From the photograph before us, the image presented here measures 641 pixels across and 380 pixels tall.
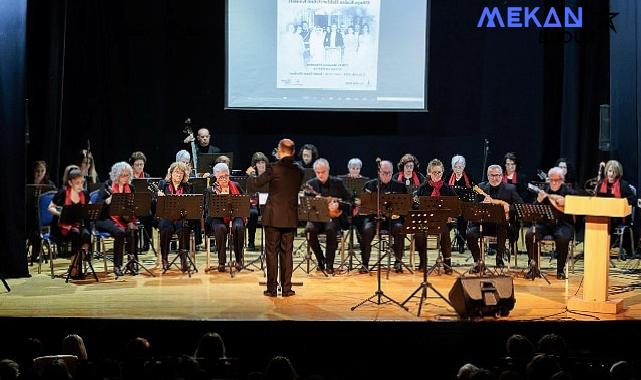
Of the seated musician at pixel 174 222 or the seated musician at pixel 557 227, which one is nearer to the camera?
the seated musician at pixel 557 227

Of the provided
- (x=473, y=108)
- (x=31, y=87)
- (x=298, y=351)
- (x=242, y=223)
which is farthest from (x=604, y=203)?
(x=31, y=87)

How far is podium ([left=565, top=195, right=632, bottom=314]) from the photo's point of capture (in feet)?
28.5

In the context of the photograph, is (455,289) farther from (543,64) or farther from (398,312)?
(543,64)

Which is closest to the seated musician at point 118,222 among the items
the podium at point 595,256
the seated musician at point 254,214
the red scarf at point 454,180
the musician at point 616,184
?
the seated musician at point 254,214

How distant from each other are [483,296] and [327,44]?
24.5 ft

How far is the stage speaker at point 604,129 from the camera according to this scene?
13867 mm

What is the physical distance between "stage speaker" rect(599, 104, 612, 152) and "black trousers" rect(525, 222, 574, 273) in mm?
3274

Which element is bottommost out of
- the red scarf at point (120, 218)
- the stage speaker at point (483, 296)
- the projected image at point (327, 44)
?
the stage speaker at point (483, 296)

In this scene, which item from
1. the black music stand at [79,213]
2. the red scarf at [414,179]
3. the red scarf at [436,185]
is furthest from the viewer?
the red scarf at [414,179]

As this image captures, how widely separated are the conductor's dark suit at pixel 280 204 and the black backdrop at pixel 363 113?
20.6 ft

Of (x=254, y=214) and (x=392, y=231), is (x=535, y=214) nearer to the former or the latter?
(x=392, y=231)

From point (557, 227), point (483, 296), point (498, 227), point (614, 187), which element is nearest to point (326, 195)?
point (498, 227)

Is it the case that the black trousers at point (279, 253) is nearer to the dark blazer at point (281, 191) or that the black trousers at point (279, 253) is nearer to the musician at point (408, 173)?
the dark blazer at point (281, 191)

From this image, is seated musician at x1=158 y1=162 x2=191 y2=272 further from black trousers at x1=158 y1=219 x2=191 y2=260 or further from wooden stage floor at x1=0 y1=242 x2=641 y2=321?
wooden stage floor at x1=0 y1=242 x2=641 y2=321
